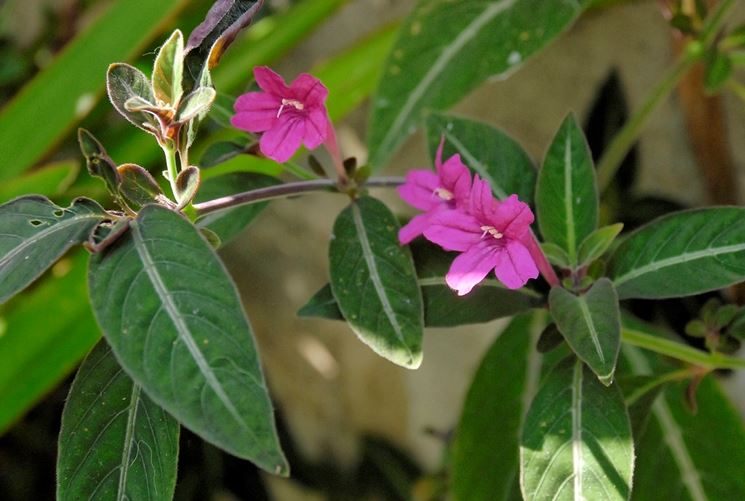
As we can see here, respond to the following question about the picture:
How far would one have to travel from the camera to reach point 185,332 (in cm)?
42

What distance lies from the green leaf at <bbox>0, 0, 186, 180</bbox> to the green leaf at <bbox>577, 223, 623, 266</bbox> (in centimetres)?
86

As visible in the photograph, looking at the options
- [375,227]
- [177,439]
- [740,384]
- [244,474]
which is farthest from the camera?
[244,474]

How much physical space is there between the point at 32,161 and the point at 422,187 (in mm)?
873

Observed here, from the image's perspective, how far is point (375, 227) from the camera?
24.2 inches

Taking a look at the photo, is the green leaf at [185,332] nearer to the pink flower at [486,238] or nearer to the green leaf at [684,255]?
the pink flower at [486,238]

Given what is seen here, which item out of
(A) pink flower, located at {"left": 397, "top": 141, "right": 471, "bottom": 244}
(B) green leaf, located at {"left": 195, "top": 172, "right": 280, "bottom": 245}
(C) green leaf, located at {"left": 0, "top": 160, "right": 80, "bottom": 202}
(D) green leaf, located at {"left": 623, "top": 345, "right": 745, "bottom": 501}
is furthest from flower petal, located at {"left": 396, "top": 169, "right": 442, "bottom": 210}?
(C) green leaf, located at {"left": 0, "top": 160, "right": 80, "bottom": 202}

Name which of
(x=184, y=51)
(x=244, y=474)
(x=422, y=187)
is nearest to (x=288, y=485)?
(x=244, y=474)

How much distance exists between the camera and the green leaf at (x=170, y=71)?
52 cm

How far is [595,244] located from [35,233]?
14.3 inches

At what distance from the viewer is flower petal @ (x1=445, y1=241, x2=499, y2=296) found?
517 mm

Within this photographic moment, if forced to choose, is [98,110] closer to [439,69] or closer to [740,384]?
[439,69]

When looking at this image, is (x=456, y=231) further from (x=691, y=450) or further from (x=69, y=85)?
(x=69, y=85)

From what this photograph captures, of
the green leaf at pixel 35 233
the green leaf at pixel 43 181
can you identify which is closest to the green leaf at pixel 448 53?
the green leaf at pixel 35 233

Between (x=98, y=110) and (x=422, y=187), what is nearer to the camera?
(x=422, y=187)
